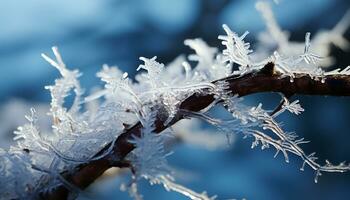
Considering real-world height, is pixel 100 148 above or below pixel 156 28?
below

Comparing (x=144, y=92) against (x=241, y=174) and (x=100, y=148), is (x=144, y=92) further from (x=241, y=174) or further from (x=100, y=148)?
(x=241, y=174)

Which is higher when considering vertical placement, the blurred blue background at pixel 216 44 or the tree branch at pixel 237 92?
the blurred blue background at pixel 216 44

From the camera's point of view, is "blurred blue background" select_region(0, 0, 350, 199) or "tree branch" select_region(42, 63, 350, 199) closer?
"tree branch" select_region(42, 63, 350, 199)

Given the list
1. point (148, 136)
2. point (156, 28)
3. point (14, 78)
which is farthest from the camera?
point (156, 28)

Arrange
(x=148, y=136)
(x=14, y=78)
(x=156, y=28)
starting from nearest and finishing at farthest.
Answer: (x=148, y=136) → (x=14, y=78) → (x=156, y=28)

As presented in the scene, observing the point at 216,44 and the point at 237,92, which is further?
the point at 216,44

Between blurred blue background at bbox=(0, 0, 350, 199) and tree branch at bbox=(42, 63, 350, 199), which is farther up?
blurred blue background at bbox=(0, 0, 350, 199)

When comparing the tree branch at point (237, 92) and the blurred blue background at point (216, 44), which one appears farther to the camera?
the blurred blue background at point (216, 44)

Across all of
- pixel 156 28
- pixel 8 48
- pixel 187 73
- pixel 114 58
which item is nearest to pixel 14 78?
pixel 8 48
